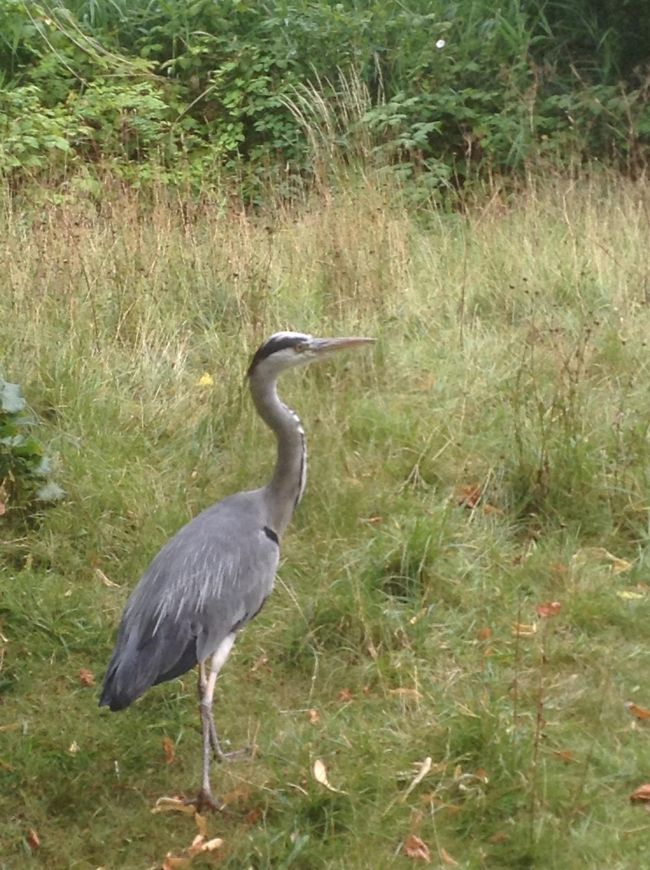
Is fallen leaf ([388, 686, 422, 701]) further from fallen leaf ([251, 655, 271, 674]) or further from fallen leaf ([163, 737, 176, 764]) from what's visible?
fallen leaf ([163, 737, 176, 764])

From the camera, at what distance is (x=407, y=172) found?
8.55m

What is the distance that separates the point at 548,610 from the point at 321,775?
1266mm

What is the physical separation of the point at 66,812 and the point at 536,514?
225 centimetres

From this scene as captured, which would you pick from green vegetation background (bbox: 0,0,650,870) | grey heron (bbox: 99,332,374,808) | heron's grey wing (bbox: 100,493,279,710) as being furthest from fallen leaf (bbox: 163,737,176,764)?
heron's grey wing (bbox: 100,493,279,710)

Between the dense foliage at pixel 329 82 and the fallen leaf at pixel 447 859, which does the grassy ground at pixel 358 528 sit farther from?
the dense foliage at pixel 329 82

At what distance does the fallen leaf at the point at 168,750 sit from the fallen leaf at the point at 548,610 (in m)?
1.41

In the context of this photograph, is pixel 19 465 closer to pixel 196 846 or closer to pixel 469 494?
pixel 469 494

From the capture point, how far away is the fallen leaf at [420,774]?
3.74 metres

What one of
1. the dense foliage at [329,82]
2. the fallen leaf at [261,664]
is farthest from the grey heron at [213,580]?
the dense foliage at [329,82]

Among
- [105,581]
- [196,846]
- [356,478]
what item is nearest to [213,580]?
[196,846]

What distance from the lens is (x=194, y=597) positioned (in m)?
4.00

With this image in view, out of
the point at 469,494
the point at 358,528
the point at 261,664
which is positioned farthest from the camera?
the point at 469,494

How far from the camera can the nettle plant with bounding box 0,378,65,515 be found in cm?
509

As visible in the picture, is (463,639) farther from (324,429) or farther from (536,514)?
(324,429)
